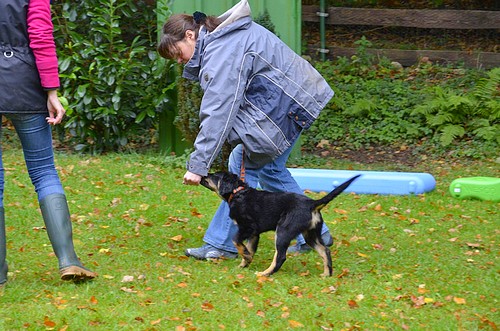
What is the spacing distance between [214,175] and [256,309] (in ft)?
3.64

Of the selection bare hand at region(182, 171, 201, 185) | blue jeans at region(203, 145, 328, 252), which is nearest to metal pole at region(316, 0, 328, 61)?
blue jeans at region(203, 145, 328, 252)

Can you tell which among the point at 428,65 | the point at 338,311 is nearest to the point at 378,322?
the point at 338,311

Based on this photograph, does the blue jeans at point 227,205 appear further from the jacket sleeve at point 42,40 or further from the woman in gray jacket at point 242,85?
the jacket sleeve at point 42,40

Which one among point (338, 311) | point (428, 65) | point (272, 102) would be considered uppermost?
point (272, 102)

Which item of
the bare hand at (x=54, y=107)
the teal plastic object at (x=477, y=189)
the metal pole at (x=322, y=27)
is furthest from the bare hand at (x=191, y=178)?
the metal pole at (x=322, y=27)

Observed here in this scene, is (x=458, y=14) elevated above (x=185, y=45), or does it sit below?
below

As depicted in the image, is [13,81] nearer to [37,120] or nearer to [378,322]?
[37,120]

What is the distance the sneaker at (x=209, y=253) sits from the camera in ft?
19.6

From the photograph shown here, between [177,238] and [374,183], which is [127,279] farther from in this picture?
[374,183]

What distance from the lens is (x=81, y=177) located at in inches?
336

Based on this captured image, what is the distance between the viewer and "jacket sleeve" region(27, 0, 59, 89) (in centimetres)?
478

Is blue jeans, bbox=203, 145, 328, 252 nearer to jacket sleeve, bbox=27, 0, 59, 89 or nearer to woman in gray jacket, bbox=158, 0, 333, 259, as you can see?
woman in gray jacket, bbox=158, 0, 333, 259

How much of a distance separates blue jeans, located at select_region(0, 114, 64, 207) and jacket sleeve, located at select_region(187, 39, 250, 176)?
0.90 meters

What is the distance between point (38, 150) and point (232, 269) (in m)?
1.61
